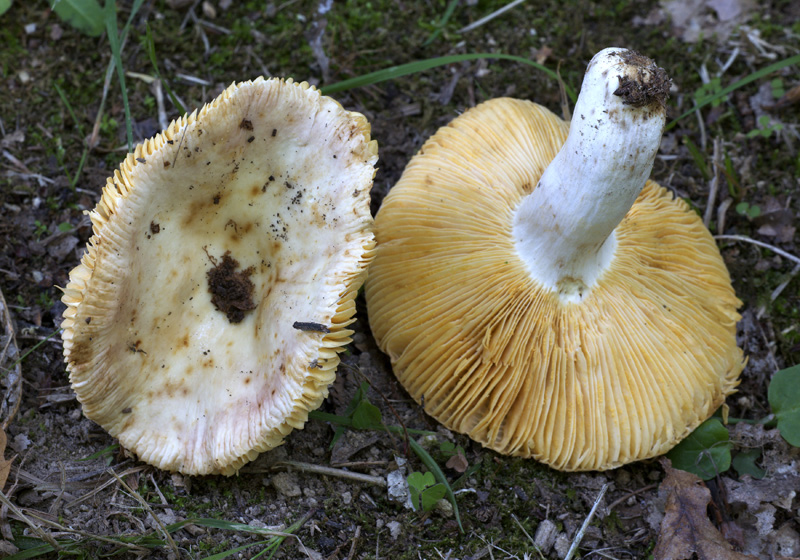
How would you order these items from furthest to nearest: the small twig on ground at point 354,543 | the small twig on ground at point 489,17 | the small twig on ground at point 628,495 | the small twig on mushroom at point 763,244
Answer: the small twig on ground at point 489,17
the small twig on mushroom at point 763,244
the small twig on ground at point 628,495
the small twig on ground at point 354,543

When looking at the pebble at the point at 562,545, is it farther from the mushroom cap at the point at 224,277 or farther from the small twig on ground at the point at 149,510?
the small twig on ground at the point at 149,510

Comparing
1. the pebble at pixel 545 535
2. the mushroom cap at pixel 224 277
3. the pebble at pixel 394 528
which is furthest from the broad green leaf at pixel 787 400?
the mushroom cap at pixel 224 277

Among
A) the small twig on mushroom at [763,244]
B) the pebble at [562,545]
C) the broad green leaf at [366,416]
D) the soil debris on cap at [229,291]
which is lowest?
the pebble at [562,545]

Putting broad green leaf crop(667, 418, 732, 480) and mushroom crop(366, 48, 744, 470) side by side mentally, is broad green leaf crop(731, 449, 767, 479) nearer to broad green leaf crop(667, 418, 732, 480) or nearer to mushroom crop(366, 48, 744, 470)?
broad green leaf crop(667, 418, 732, 480)

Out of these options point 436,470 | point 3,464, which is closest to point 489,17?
point 436,470

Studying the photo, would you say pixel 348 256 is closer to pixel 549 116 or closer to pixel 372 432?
pixel 372 432

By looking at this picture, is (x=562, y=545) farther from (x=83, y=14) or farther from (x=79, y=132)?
(x=83, y=14)

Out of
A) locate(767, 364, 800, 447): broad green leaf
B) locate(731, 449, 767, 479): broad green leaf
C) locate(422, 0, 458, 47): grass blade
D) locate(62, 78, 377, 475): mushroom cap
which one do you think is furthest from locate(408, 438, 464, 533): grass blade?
locate(422, 0, 458, 47): grass blade

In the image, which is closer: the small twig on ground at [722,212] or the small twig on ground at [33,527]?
the small twig on ground at [33,527]
